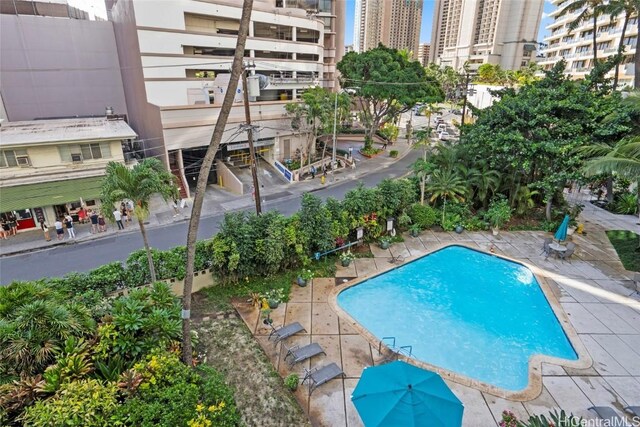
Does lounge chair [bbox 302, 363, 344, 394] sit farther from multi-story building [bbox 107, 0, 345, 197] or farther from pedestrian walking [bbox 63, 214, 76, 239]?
multi-story building [bbox 107, 0, 345, 197]

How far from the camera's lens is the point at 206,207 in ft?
86.8

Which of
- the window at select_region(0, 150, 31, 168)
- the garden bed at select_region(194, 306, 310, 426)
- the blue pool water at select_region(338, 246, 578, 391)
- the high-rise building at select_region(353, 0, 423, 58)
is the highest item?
the high-rise building at select_region(353, 0, 423, 58)

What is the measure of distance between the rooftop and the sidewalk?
5.58m

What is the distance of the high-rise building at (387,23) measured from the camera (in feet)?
501

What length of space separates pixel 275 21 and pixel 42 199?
30335 millimetres

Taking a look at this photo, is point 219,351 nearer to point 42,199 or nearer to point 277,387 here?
point 277,387

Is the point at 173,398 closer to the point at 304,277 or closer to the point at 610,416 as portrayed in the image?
the point at 304,277

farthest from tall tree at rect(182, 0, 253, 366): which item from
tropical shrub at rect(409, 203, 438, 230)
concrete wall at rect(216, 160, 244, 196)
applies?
concrete wall at rect(216, 160, 244, 196)

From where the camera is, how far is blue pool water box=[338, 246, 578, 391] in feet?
39.4

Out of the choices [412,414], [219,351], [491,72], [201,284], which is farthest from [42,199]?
[491,72]

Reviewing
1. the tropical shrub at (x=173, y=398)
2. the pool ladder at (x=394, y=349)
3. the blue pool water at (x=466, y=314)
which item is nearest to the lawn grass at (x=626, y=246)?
the blue pool water at (x=466, y=314)

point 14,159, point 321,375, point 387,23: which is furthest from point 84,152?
point 387,23

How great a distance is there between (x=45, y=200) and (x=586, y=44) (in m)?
85.2

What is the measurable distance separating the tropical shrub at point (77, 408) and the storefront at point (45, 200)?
17610 mm
